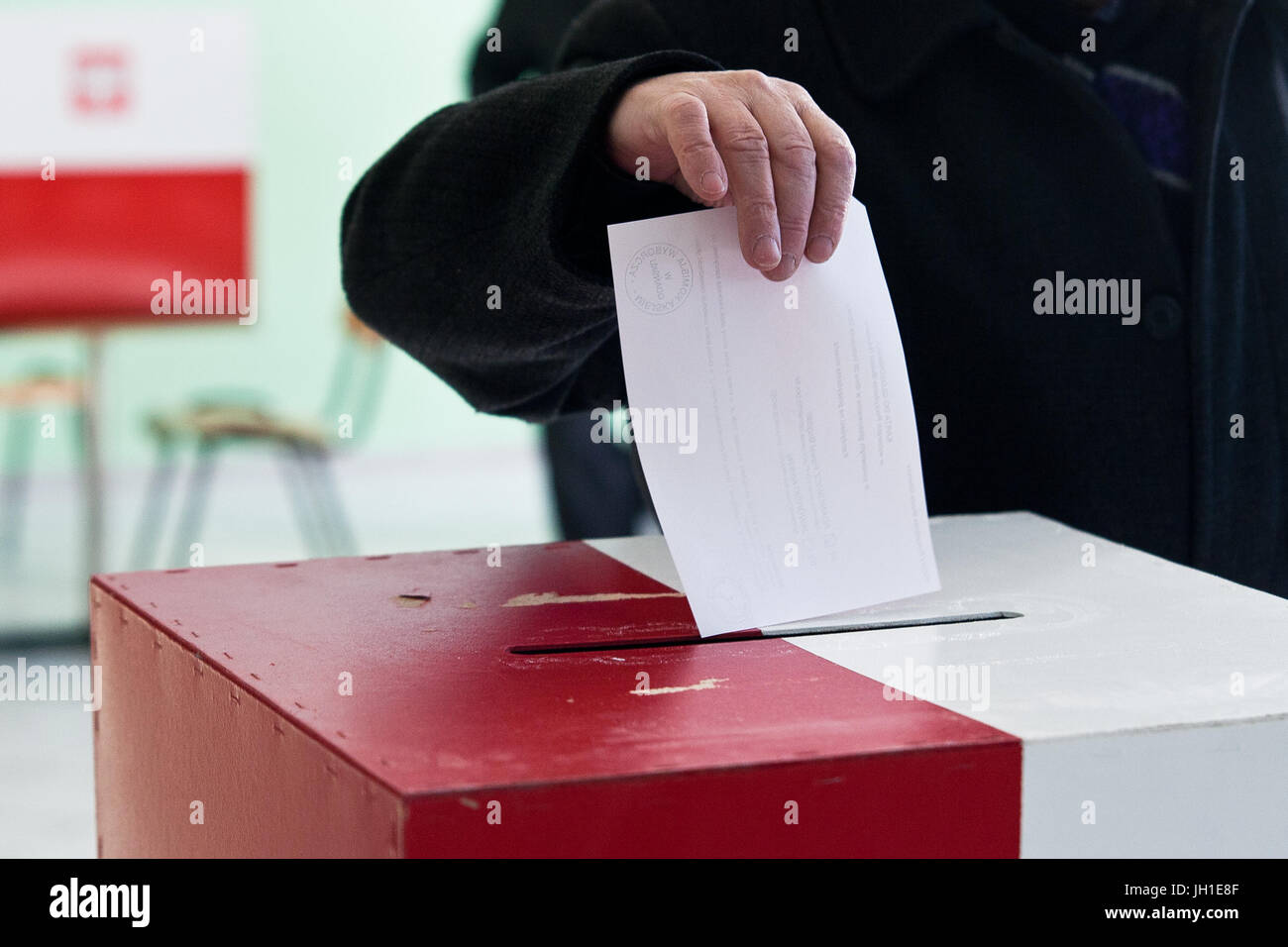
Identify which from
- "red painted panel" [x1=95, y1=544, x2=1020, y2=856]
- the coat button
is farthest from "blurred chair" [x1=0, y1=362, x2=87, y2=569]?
"red painted panel" [x1=95, y1=544, x2=1020, y2=856]

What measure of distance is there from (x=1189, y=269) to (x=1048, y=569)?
0.34 m

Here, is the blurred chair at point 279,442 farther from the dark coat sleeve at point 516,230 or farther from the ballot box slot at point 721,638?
the ballot box slot at point 721,638

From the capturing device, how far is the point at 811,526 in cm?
72

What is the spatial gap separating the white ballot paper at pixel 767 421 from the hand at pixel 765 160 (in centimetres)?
2

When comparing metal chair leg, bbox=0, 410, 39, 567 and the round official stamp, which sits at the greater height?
the round official stamp

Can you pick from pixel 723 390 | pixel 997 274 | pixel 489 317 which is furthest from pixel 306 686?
pixel 997 274

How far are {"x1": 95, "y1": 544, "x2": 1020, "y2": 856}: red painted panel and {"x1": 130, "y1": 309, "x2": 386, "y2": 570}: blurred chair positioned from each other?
6.44 ft

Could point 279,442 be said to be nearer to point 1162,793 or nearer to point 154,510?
point 154,510

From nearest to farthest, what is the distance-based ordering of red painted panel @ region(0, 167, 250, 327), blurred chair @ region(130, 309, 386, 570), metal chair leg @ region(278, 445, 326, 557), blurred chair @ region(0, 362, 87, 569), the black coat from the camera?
the black coat
blurred chair @ region(130, 309, 386, 570)
red painted panel @ region(0, 167, 250, 327)
metal chair leg @ region(278, 445, 326, 557)
blurred chair @ region(0, 362, 87, 569)

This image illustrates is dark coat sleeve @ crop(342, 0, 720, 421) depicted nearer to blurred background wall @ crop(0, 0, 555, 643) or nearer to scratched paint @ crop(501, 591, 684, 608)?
scratched paint @ crop(501, 591, 684, 608)

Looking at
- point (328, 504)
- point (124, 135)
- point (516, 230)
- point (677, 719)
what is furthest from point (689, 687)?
point (124, 135)

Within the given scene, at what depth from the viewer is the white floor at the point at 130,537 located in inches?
85.4

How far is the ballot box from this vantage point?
495mm

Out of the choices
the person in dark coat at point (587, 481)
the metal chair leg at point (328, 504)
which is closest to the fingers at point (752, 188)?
the person in dark coat at point (587, 481)
